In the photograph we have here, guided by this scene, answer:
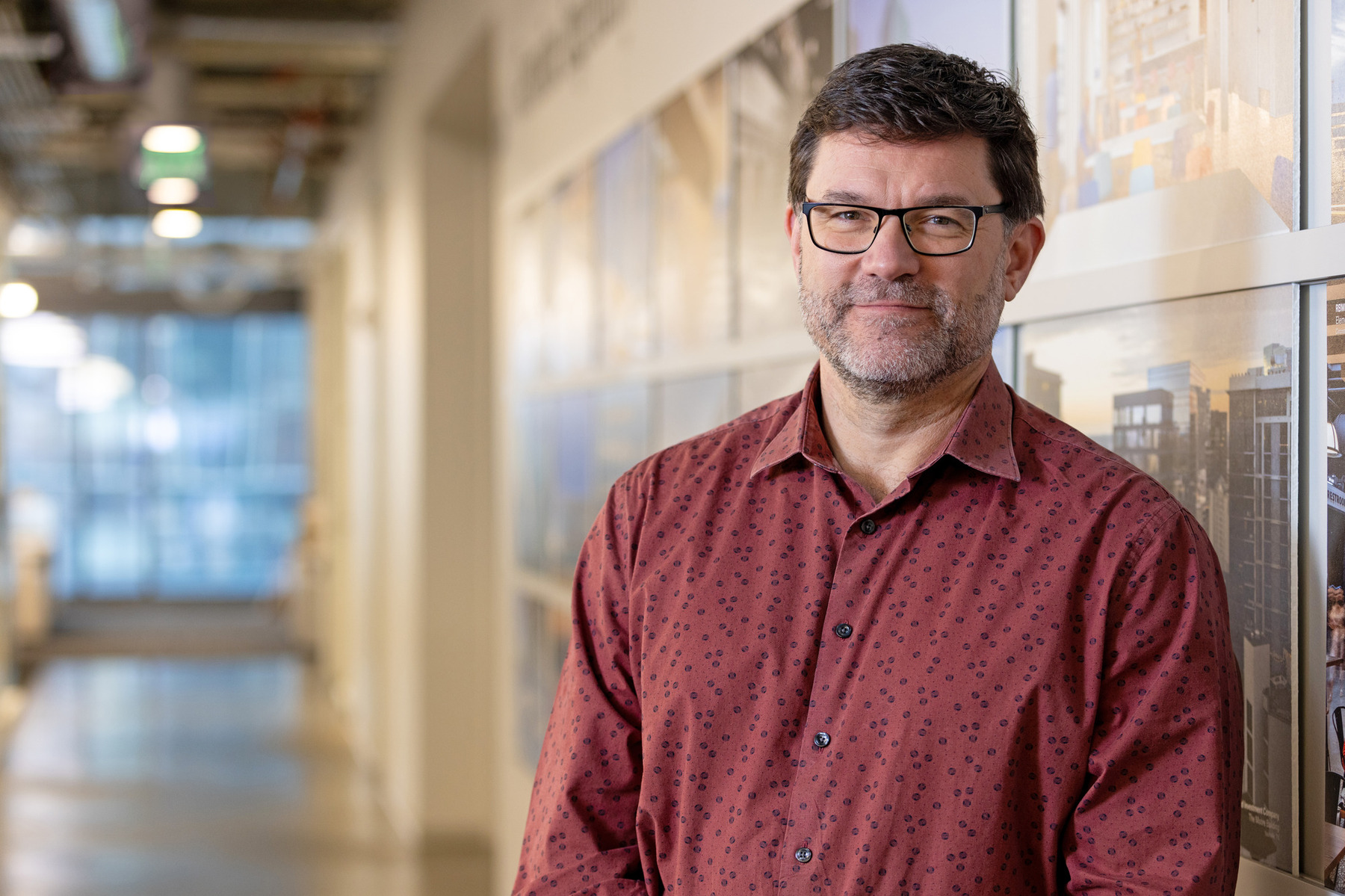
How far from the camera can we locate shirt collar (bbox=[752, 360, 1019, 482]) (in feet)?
4.11

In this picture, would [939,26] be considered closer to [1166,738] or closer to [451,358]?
[1166,738]

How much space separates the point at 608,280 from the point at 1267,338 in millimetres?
2040

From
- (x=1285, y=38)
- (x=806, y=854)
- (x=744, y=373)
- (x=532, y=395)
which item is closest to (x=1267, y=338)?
(x=1285, y=38)

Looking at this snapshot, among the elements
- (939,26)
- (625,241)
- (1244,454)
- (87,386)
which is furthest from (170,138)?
(87,386)

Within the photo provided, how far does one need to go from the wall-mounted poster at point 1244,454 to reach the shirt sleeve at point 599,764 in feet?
1.91

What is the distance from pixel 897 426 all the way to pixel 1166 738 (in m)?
0.40

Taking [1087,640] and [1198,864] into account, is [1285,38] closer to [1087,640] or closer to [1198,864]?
[1087,640]

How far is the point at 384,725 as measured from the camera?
6816 mm

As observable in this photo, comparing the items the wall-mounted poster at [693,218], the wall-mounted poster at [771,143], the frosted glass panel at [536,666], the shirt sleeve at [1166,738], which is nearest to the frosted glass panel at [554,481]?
the frosted glass panel at [536,666]

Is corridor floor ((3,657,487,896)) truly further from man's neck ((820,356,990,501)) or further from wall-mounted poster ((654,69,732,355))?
man's neck ((820,356,990,501))

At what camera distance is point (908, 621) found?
1235 mm

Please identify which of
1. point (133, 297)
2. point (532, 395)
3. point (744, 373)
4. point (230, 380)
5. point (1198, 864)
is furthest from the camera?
point (230, 380)

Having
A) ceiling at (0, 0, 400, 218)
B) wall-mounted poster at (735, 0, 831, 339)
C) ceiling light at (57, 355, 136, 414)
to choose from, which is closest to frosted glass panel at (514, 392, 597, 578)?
wall-mounted poster at (735, 0, 831, 339)

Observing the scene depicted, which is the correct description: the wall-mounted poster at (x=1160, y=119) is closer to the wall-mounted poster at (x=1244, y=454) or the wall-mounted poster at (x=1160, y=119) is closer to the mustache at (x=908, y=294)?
the wall-mounted poster at (x=1244, y=454)
